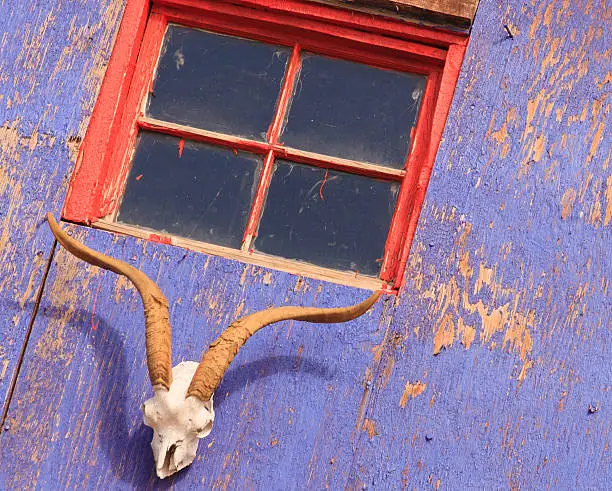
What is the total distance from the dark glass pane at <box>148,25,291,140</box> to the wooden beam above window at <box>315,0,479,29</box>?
0.28m

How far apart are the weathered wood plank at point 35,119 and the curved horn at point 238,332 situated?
0.57 metres

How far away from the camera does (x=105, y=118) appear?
9.00ft

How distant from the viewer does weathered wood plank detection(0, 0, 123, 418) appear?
2.59m

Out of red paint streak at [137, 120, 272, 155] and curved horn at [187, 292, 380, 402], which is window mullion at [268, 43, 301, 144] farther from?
curved horn at [187, 292, 380, 402]

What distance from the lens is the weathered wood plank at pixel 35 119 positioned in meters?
2.59

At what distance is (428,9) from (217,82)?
2.29 feet

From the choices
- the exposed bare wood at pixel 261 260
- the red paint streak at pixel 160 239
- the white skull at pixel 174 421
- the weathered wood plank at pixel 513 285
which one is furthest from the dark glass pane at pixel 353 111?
the white skull at pixel 174 421

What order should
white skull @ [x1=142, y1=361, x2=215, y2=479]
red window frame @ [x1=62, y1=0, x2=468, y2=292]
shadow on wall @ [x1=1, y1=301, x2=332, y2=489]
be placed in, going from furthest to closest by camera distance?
red window frame @ [x1=62, y1=0, x2=468, y2=292]
shadow on wall @ [x1=1, y1=301, x2=332, y2=489]
white skull @ [x1=142, y1=361, x2=215, y2=479]

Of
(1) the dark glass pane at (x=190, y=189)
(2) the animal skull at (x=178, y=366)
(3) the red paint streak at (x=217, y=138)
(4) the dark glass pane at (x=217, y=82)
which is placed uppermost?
(4) the dark glass pane at (x=217, y=82)

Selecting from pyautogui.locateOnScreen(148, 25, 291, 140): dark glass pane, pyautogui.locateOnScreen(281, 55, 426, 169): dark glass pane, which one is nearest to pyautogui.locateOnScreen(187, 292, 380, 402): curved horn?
pyautogui.locateOnScreen(281, 55, 426, 169): dark glass pane

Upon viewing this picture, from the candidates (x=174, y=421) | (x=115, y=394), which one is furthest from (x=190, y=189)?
(x=174, y=421)

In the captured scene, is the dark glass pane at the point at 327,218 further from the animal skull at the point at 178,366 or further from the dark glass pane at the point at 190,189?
the animal skull at the point at 178,366

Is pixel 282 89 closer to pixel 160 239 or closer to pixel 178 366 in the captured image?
pixel 160 239

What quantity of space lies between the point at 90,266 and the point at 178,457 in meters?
0.62
